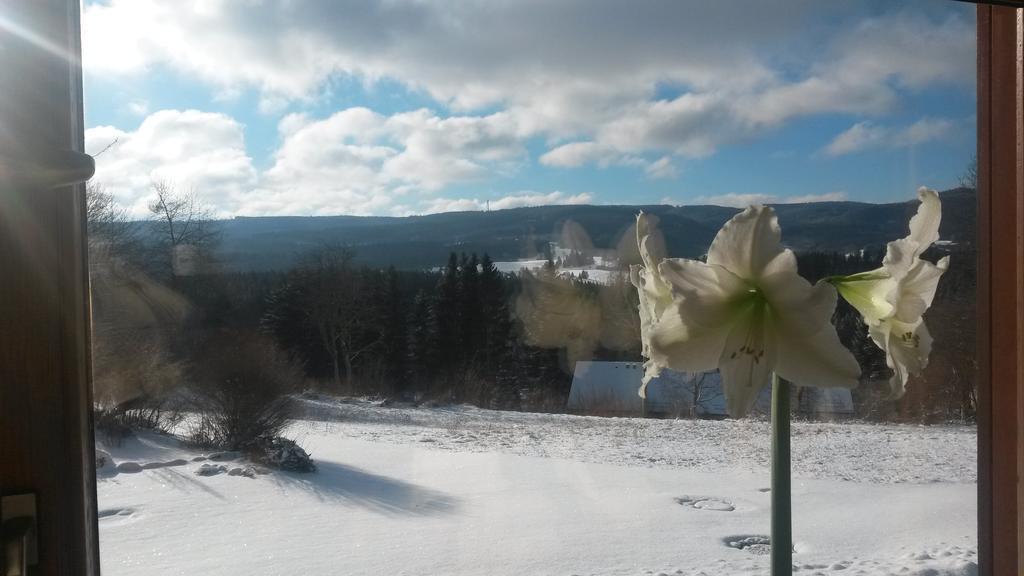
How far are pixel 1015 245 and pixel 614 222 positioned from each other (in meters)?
0.76

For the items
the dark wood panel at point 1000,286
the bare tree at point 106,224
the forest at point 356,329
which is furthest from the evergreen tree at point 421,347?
the dark wood panel at point 1000,286

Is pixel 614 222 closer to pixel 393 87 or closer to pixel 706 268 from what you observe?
pixel 393 87

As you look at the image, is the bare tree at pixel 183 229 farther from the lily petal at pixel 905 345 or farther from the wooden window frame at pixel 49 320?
the lily petal at pixel 905 345

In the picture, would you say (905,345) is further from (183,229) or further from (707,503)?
(183,229)

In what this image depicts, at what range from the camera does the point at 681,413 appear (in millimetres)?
1365

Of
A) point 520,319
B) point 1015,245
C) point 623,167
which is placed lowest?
point 520,319

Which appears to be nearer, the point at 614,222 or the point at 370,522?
the point at 370,522

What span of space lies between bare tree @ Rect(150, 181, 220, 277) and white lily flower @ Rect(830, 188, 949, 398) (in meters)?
0.91

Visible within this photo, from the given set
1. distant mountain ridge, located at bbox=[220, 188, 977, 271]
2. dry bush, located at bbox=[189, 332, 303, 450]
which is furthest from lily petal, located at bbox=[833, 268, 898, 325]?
dry bush, located at bbox=[189, 332, 303, 450]

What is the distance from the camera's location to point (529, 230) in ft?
4.35

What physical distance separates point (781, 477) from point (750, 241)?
226 mm

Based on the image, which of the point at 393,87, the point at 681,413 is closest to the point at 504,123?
the point at 393,87

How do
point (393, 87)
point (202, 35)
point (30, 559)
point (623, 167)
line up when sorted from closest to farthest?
point (30, 559)
point (202, 35)
point (393, 87)
point (623, 167)

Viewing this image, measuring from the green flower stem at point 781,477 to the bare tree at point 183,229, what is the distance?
2.86 ft
